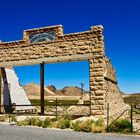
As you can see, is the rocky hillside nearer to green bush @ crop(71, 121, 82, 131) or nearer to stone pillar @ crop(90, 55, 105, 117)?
stone pillar @ crop(90, 55, 105, 117)

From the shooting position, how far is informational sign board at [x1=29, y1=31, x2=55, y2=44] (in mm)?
21672

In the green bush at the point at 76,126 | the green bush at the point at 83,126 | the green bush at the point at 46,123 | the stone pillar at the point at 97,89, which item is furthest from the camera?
the stone pillar at the point at 97,89

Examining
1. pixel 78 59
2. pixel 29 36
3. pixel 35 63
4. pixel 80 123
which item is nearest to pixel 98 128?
pixel 80 123

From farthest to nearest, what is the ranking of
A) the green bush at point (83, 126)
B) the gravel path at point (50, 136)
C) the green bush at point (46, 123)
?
the green bush at point (46, 123) → the green bush at point (83, 126) → the gravel path at point (50, 136)

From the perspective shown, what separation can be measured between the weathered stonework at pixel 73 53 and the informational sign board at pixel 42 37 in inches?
8.3

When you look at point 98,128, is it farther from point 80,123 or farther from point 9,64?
point 9,64

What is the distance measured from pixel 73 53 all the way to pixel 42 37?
8.55 feet

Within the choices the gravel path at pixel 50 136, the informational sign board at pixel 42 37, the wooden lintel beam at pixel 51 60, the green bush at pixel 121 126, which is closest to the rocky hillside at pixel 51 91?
the wooden lintel beam at pixel 51 60

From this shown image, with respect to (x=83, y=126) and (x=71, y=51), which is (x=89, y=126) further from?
(x=71, y=51)

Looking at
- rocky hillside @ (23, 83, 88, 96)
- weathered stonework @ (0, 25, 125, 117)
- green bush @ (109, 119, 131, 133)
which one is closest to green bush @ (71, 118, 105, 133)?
green bush @ (109, 119, 131, 133)

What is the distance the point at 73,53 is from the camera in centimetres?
2077

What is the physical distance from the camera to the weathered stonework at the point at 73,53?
1967 cm

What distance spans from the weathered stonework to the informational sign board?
8.3 inches

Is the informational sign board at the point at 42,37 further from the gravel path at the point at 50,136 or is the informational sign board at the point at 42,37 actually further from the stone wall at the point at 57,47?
the gravel path at the point at 50,136
